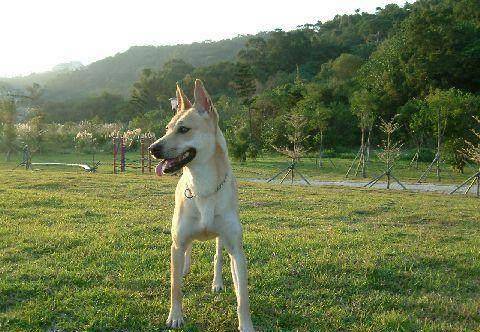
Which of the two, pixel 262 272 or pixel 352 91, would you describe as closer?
pixel 262 272

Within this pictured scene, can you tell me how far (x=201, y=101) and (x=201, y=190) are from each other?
85 centimetres

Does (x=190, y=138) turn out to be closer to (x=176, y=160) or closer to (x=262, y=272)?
(x=176, y=160)

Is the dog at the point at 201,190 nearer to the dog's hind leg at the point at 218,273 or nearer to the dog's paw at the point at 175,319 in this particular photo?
the dog's paw at the point at 175,319

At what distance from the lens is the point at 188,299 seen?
16.9ft

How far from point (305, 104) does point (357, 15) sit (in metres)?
60.8

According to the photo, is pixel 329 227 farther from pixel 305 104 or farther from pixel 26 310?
pixel 305 104

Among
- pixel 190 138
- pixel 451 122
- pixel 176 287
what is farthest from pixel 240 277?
pixel 451 122

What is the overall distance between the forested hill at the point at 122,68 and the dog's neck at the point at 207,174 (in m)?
103

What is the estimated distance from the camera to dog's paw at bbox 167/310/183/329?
4.45 m

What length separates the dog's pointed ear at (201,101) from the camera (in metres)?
4.43

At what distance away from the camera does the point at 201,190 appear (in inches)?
171

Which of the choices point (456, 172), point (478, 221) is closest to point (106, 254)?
point (478, 221)

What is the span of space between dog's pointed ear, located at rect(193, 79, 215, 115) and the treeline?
22148 mm

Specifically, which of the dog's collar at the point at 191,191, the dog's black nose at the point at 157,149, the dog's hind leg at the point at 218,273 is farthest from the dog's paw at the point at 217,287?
the dog's black nose at the point at 157,149
